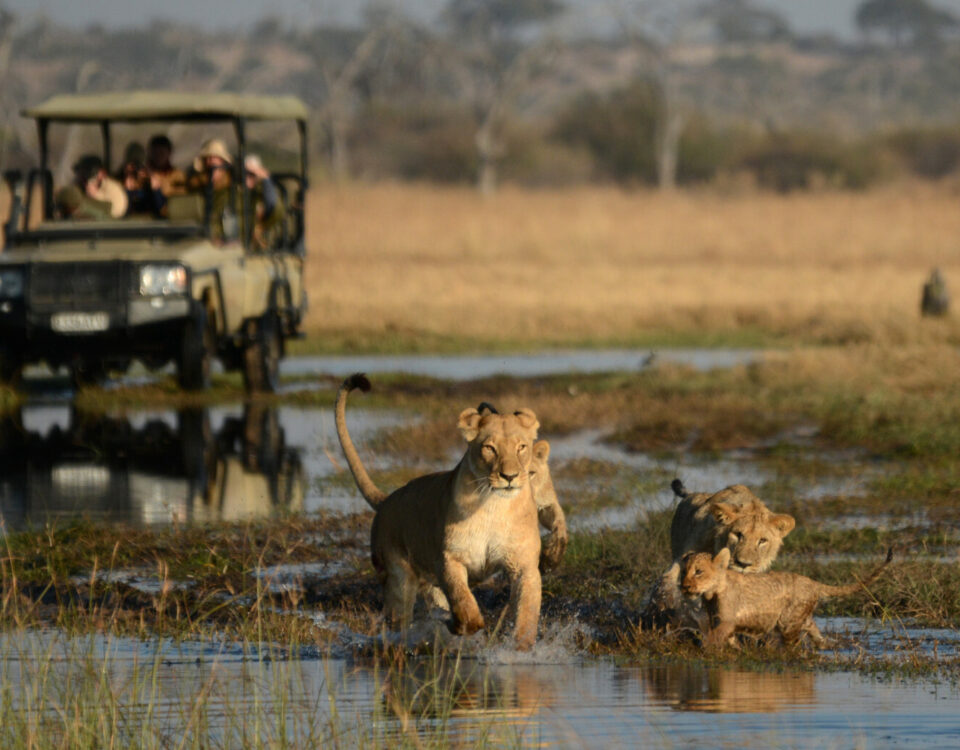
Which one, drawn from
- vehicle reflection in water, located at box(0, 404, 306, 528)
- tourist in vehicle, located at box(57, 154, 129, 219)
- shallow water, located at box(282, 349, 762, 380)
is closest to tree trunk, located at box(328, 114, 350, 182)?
shallow water, located at box(282, 349, 762, 380)

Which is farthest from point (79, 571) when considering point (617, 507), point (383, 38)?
point (383, 38)

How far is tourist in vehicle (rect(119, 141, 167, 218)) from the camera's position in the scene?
1520 cm

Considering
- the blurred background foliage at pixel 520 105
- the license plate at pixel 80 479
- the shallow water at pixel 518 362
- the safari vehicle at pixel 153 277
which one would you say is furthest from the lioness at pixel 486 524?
the blurred background foliage at pixel 520 105

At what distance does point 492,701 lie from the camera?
19.1 feet

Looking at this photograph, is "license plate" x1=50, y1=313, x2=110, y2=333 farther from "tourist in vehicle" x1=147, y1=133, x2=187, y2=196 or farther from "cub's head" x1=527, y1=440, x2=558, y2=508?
"cub's head" x1=527, y1=440, x2=558, y2=508

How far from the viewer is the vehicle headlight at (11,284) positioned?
14.0 meters

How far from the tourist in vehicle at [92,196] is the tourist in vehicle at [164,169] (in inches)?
12.0

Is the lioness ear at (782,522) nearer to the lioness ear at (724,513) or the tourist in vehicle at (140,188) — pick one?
the lioness ear at (724,513)

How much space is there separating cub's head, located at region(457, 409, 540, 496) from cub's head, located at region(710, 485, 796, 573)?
2.61 feet

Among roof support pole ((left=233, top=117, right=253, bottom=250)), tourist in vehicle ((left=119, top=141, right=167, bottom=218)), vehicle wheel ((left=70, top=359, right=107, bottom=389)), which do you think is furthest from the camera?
vehicle wheel ((left=70, top=359, right=107, bottom=389))

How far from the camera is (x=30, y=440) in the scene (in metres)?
12.8

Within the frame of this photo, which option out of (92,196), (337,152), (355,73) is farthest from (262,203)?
(355,73)

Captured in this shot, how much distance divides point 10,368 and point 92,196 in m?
1.43

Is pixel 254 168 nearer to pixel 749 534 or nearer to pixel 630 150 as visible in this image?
pixel 749 534
